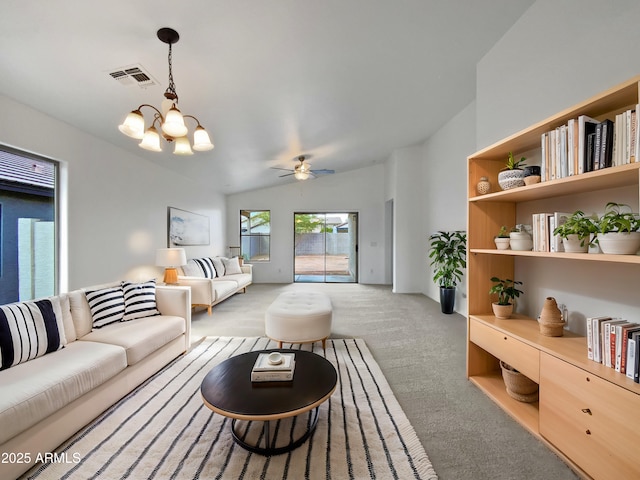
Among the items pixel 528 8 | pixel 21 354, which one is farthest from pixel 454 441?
pixel 528 8

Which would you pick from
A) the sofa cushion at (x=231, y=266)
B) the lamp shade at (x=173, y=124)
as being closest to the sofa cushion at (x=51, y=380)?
the lamp shade at (x=173, y=124)

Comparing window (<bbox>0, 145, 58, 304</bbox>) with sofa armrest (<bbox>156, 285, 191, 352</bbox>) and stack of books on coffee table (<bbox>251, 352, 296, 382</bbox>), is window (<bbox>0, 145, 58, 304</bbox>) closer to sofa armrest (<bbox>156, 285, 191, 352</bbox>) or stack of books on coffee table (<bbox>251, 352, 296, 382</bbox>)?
sofa armrest (<bbox>156, 285, 191, 352</bbox>)

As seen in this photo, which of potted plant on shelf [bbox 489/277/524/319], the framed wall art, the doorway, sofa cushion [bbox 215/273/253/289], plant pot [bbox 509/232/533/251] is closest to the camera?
plant pot [bbox 509/232/533/251]

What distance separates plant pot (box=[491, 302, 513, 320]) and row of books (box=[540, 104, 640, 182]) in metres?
1.04

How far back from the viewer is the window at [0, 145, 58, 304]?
8.04ft

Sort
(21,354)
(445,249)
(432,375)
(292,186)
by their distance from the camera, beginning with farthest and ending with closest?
(292,186)
(445,249)
(432,375)
(21,354)

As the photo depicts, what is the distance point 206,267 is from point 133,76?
4033 mm

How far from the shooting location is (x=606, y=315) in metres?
1.68

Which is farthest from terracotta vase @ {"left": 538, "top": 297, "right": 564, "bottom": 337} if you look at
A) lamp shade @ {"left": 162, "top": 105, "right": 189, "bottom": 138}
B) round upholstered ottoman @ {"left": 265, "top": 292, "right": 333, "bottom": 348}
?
lamp shade @ {"left": 162, "top": 105, "right": 189, "bottom": 138}

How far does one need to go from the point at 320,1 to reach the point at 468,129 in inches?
129

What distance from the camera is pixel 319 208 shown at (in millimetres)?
7707

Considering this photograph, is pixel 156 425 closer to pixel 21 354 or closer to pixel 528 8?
pixel 21 354

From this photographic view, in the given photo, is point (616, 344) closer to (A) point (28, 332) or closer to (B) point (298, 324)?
(B) point (298, 324)

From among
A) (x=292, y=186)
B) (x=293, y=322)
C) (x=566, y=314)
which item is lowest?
(x=293, y=322)
